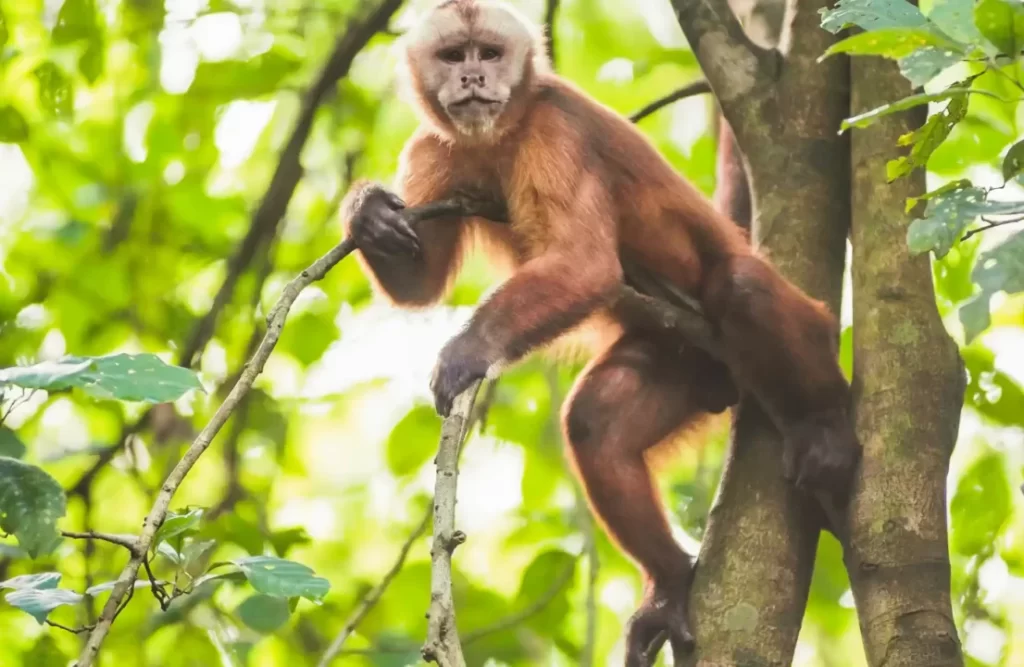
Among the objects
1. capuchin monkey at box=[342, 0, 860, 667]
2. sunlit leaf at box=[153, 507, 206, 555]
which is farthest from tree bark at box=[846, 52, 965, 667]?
sunlit leaf at box=[153, 507, 206, 555]

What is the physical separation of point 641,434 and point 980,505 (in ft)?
4.10

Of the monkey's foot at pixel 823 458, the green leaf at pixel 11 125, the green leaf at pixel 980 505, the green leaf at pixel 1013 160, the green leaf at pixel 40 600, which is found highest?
the green leaf at pixel 1013 160

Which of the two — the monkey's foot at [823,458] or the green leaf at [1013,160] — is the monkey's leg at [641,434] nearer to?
the monkey's foot at [823,458]

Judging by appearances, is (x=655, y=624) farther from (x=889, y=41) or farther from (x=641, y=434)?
(x=889, y=41)

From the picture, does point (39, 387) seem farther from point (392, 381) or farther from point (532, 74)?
point (392, 381)

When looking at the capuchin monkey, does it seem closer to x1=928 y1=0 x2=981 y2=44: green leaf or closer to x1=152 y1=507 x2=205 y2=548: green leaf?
x1=152 y1=507 x2=205 y2=548: green leaf

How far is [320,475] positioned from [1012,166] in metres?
6.50

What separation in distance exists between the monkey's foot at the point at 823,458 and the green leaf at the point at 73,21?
3.40 m

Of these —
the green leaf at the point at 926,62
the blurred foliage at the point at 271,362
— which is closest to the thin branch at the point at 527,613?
the blurred foliage at the point at 271,362

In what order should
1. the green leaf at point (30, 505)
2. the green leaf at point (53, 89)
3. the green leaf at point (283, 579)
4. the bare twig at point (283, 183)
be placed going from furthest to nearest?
1. the green leaf at point (53, 89)
2. the bare twig at point (283, 183)
3. the green leaf at point (283, 579)
4. the green leaf at point (30, 505)

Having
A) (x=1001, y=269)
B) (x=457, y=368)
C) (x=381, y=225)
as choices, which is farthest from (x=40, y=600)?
(x=1001, y=269)

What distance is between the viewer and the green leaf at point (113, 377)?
213 cm

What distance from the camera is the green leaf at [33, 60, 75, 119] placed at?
486cm

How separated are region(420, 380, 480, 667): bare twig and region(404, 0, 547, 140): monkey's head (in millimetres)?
1880
